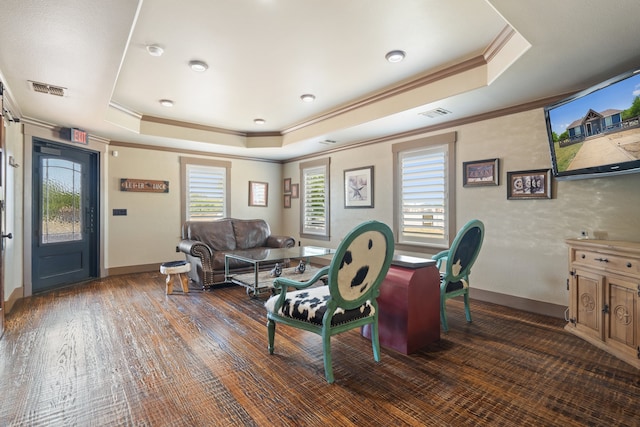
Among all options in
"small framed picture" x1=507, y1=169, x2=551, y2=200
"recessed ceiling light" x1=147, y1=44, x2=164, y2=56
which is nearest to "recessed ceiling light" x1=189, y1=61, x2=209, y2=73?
"recessed ceiling light" x1=147, y1=44, x2=164, y2=56

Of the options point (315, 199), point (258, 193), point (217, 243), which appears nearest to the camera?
point (217, 243)

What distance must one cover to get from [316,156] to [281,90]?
262cm

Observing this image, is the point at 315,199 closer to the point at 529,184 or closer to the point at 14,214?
the point at 529,184

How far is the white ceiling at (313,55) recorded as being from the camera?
2.10 metres

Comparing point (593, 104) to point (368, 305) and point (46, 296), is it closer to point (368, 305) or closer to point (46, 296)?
point (368, 305)

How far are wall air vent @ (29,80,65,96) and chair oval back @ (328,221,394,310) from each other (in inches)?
133

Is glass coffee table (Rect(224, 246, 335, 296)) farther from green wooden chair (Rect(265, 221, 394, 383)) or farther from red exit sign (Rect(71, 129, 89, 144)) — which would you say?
red exit sign (Rect(71, 129, 89, 144))

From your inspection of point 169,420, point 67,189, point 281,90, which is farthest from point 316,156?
point 169,420

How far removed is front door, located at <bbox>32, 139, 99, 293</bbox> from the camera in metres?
4.40

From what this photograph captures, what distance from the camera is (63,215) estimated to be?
4.75 metres

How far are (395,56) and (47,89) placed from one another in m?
3.53

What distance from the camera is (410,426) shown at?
65.6 inches

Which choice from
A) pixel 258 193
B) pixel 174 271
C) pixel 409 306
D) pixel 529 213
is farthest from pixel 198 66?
pixel 258 193

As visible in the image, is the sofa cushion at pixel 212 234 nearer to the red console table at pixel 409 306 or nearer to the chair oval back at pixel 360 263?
the red console table at pixel 409 306
